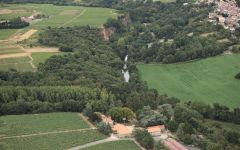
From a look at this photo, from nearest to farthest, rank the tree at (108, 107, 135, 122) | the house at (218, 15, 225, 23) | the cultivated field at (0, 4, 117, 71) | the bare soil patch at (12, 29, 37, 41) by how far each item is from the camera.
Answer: the tree at (108, 107, 135, 122), the cultivated field at (0, 4, 117, 71), the bare soil patch at (12, 29, 37, 41), the house at (218, 15, 225, 23)

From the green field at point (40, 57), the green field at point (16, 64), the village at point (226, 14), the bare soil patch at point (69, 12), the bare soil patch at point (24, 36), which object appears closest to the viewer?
the green field at point (16, 64)

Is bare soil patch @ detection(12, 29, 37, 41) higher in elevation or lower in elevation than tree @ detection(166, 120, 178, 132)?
higher

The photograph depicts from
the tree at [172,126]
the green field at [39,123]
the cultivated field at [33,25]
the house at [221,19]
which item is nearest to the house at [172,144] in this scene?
the tree at [172,126]

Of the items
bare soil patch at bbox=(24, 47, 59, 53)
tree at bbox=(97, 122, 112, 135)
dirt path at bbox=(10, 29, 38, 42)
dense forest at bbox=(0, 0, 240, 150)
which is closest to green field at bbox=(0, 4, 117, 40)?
dirt path at bbox=(10, 29, 38, 42)

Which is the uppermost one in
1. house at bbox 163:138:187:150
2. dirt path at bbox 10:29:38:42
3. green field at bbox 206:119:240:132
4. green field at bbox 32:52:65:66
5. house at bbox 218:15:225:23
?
house at bbox 218:15:225:23

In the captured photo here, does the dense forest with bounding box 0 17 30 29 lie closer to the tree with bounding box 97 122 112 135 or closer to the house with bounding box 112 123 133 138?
the house with bounding box 112 123 133 138

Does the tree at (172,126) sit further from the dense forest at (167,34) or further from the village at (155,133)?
the dense forest at (167,34)

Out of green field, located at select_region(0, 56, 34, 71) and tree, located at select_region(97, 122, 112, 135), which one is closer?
tree, located at select_region(97, 122, 112, 135)

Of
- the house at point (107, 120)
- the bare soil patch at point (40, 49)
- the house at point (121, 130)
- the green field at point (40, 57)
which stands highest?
the bare soil patch at point (40, 49)
